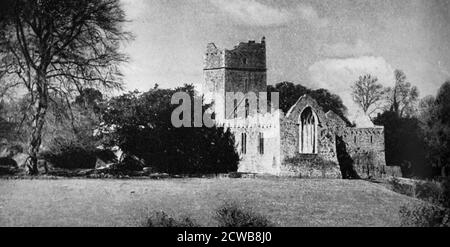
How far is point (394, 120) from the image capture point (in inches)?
1510

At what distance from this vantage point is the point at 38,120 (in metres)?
17.3

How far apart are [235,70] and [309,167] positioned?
1298 centimetres

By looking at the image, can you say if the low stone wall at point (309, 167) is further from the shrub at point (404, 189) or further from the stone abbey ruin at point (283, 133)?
the shrub at point (404, 189)

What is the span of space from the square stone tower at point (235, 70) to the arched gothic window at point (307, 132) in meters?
9.78

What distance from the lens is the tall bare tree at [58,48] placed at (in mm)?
15531

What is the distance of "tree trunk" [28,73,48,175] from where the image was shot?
54.3 ft

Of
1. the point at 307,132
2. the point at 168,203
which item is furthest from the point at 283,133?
the point at 168,203

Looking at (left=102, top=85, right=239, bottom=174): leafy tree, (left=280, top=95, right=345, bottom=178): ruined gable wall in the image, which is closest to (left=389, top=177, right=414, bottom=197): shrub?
(left=280, top=95, right=345, bottom=178): ruined gable wall

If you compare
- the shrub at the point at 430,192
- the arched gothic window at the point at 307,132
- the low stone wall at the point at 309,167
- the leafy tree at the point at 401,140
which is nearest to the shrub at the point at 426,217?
the shrub at the point at 430,192

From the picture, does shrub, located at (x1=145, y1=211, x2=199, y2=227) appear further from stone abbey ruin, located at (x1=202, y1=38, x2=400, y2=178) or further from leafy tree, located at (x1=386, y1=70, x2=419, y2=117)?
leafy tree, located at (x1=386, y1=70, x2=419, y2=117)

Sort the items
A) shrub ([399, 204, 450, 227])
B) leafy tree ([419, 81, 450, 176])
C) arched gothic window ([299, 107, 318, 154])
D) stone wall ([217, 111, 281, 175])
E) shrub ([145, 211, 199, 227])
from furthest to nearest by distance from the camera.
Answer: stone wall ([217, 111, 281, 175]) < arched gothic window ([299, 107, 318, 154]) < leafy tree ([419, 81, 450, 176]) < shrub ([399, 204, 450, 227]) < shrub ([145, 211, 199, 227])

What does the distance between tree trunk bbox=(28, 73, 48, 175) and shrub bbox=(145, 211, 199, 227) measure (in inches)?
279

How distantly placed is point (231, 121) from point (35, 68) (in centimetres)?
1553

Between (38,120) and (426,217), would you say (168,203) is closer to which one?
(426,217)
